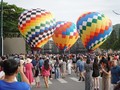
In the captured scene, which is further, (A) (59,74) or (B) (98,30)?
(B) (98,30)

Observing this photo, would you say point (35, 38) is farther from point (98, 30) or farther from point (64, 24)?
point (64, 24)

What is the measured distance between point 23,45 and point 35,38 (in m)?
17.1

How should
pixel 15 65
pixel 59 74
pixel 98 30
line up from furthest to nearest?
pixel 98 30 < pixel 59 74 < pixel 15 65

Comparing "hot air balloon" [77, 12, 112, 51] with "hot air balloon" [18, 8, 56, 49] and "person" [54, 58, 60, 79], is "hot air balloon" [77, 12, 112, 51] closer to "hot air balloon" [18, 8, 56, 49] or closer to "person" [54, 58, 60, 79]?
"hot air balloon" [18, 8, 56, 49]

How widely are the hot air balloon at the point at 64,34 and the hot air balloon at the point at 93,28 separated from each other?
8.99 m

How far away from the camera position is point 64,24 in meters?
56.0

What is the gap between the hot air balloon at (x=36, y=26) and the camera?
40875 mm

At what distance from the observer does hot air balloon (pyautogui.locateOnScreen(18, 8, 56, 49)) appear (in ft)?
134

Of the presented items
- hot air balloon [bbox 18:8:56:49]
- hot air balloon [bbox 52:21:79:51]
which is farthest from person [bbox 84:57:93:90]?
hot air balloon [bbox 52:21:79:51]

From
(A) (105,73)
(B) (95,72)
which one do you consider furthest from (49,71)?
(A) (105,73)

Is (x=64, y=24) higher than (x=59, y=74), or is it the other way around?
(x=64, y=24)

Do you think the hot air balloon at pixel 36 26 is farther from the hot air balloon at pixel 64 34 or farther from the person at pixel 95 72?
the person at pixel 95 72

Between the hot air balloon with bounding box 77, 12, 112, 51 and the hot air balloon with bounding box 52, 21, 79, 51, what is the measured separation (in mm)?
8994

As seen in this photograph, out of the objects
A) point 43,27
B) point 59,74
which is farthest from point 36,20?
point 59,74
